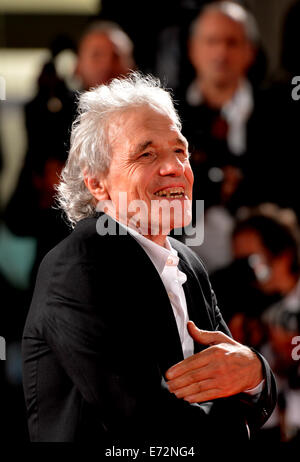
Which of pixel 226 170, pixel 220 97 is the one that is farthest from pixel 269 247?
pixel 220 97

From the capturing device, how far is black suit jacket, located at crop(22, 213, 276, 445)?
1.16 m

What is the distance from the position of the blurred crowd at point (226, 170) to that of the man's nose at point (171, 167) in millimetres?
425

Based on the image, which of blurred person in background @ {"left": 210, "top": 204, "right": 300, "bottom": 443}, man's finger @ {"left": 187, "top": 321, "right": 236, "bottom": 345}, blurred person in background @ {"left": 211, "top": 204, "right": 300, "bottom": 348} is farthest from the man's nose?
blurred person in background @ {"left": 211, "top": 204, "right": 300, "bottom": 348}

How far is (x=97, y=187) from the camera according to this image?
1322mm

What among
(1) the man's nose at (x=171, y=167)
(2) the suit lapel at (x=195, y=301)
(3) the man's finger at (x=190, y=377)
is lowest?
(3) the man's finger at (x=190, y=377)

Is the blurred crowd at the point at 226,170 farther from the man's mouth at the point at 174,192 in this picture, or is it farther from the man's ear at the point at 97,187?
the man's mouth at the point at 174,192

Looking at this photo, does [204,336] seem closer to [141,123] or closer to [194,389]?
[194,389]

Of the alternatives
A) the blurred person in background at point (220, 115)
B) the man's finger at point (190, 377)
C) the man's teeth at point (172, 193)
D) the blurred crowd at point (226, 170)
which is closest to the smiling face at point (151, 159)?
the man's teeth at point (172, 193)

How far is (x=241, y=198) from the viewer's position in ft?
8.69

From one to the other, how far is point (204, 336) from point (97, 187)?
29 centimetres

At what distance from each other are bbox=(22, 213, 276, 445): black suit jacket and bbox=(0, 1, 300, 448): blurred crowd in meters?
0.41

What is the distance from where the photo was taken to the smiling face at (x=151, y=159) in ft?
4.12

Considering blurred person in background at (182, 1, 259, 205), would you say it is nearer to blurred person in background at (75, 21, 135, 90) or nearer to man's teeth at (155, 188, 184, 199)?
blurred person in background at (75, 21, 135, 90)

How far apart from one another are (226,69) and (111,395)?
1.85 m
